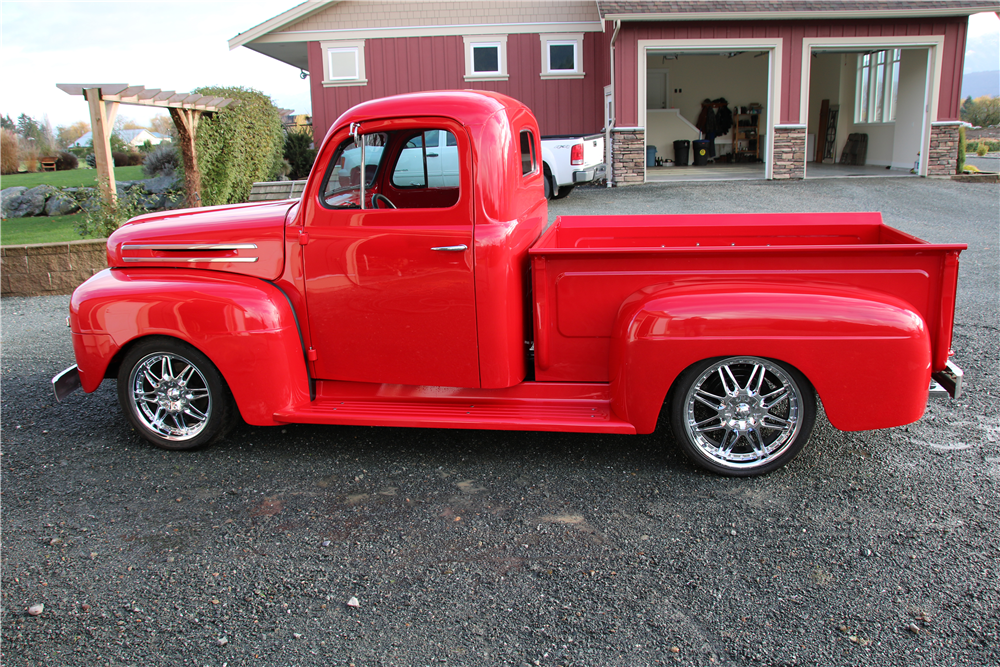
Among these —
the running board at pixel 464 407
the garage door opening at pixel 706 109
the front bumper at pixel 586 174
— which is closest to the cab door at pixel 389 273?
the running board at pixel 464 407

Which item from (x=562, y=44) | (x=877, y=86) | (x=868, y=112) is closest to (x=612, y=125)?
(x=562, y=44)

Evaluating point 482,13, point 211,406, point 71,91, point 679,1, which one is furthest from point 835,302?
point 482,13

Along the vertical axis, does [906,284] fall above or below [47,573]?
above

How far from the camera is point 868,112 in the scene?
744 inches

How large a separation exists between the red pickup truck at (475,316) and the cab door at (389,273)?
0.04 ft

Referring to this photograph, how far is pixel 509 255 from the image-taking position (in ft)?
12.3

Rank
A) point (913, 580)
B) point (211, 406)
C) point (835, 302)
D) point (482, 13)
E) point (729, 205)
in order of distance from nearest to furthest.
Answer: point (913, 580) → point (835, 302) → point (211, 406) → point (729, 205) → point (482, 13)

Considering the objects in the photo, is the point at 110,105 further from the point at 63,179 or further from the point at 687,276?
the point at 63,179

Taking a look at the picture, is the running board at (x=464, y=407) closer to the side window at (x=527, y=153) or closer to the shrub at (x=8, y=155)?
the side window at (x=527, y=153)

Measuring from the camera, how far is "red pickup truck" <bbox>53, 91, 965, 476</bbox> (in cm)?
346

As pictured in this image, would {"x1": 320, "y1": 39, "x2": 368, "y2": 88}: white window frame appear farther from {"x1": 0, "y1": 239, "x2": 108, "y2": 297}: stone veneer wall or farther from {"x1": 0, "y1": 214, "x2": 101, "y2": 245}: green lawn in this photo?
{"x1": 0, "y1": 239, "x2": 108, "y2": 297}: stone veneer wall

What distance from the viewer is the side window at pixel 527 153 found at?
14.6 feet

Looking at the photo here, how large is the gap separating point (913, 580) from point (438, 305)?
2503 mm

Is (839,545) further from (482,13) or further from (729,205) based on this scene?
(482,13)
